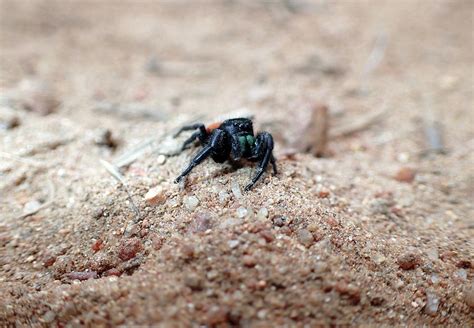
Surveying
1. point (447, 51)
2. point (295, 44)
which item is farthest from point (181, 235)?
point (447, 51)

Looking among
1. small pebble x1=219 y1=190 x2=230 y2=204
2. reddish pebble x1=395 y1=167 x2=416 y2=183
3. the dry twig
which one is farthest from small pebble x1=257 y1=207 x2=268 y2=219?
reddish pebble x1=395 y1=167 x2=416 y2=183

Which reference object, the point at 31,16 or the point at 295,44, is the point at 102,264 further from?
the point at 31,16

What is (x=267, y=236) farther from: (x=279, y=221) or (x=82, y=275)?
(x=82, y=275)

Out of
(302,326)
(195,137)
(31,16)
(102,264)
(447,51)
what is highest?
(31,16)

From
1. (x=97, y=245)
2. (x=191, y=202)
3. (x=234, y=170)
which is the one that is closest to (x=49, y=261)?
(x=97, y=245)

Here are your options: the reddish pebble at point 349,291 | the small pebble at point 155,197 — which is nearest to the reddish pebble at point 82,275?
the small pebble at point 155,197

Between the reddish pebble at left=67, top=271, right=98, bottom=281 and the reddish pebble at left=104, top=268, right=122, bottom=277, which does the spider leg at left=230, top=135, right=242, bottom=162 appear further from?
the reddish pebble at left=67, top=271, right=98, bottom=281
